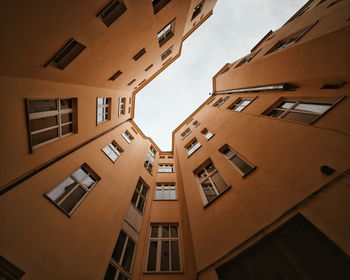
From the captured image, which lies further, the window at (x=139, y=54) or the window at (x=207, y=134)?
the window at (x=207, y=134)

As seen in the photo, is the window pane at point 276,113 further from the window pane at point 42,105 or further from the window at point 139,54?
the window pane at point 42,105

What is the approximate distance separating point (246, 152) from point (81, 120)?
28.2ft

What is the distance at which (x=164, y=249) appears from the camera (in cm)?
836

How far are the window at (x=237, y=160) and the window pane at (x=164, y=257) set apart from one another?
5.68 meters

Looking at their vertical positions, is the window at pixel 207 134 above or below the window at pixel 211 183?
above

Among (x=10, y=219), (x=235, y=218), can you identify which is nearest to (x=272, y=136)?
(x=235, y=218)

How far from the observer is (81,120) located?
27.9 ft

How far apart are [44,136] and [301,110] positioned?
11.1 metres

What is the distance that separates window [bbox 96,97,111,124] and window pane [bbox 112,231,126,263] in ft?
22.3

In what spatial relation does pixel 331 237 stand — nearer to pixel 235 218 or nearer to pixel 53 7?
pixel 235 218

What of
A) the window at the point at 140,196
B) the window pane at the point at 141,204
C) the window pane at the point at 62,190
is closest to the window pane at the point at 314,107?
the window at the point at 140,196

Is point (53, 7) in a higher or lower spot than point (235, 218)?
Answer: higher

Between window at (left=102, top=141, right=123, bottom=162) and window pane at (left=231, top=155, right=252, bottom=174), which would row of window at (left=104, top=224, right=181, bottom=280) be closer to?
window at (left=102, top=141, right=123, bottom=162)

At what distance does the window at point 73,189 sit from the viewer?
597 cm
